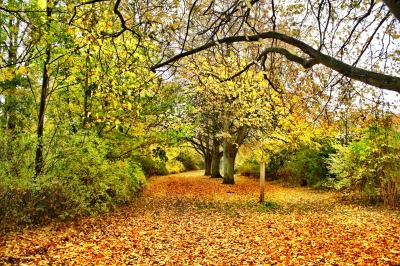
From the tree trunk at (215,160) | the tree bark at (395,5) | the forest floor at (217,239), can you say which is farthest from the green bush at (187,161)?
the tree bark at (395,5)

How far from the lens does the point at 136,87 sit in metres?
6.77

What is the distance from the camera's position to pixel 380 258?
4590 mm

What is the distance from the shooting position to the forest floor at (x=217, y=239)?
5.06 metres

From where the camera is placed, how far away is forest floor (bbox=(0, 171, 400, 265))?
506 centimetres

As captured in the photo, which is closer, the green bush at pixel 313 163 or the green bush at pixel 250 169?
the green bush at pixel 313 163

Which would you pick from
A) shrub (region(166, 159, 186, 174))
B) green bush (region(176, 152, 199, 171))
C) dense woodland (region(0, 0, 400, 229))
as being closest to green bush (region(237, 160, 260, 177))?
shrub (region(166, 159, 186, 174))

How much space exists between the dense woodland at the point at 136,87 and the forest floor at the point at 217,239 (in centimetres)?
67

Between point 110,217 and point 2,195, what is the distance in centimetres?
325

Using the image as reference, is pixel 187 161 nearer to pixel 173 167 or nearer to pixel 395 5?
pixel 173 167

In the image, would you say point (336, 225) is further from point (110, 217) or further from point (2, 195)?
point (2, 195)

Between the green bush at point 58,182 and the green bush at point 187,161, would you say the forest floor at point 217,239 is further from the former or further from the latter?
the green bush at point 187,161

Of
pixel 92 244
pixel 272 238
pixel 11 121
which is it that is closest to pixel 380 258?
pixel 272 238

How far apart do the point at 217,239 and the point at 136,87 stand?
389 cm

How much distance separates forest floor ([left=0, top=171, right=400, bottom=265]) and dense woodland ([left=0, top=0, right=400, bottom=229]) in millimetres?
666
